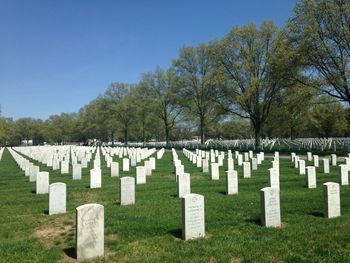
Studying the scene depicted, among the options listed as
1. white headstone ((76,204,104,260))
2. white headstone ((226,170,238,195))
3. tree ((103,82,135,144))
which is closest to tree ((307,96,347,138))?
tree ((103,82,135,144))

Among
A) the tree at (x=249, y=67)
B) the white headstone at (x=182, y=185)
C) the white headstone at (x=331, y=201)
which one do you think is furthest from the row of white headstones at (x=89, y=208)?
the tree at (x=249, y=67)

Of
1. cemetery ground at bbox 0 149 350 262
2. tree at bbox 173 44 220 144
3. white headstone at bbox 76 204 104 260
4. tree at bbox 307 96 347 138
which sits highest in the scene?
tree at bbox 173 44 220 144

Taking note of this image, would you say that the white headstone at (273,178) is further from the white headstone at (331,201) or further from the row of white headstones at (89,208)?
the row of white headstones at (89,208)

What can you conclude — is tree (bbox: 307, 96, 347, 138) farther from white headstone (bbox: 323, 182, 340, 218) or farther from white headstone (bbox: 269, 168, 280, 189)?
white headstone (bbox: 323, 182, 340, 218)

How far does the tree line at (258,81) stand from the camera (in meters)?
28.4

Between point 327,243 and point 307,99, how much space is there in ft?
82.4

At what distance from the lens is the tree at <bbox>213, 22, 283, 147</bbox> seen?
40.6m

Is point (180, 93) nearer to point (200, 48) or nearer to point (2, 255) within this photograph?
point (200, 48)

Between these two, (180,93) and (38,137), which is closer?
(180,93)

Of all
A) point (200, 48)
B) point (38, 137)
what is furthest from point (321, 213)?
point (38, 137)

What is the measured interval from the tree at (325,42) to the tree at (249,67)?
10413 millimetres

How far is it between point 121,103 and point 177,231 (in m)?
64.7

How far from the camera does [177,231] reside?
25.4 ft

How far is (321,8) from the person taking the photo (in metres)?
28.0
